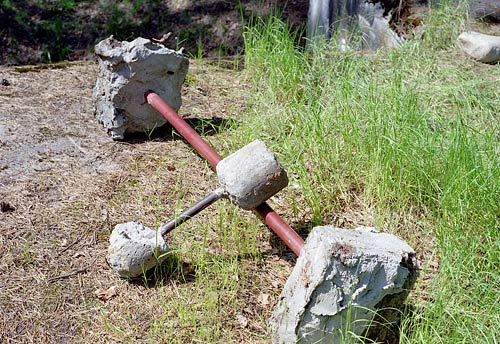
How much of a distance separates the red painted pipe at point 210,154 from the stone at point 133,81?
94mm

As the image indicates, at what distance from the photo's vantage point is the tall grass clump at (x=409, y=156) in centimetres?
285

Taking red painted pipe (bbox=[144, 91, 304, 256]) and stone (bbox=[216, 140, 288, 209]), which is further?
stone (bbox=[216, 140, 288, 209])

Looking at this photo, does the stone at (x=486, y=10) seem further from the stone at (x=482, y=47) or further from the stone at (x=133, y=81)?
the stone at (x=133, y=81)

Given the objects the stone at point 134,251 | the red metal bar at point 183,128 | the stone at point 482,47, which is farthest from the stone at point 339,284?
the stone at point 482,47

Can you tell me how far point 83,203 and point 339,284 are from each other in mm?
1673

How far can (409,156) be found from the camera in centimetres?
341

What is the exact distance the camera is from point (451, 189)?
10.6 feet

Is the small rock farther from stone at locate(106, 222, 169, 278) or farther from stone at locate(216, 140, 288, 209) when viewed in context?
stone at locate(216, 140, 288, 209)

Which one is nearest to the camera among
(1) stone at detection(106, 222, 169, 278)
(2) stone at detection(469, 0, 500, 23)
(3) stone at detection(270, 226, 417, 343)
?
(3) stone at detection(270, 226, 417, 343)

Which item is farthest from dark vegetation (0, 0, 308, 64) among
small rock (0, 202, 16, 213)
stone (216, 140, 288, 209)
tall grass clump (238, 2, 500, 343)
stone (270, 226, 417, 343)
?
stone (270, 226, 417, 343)

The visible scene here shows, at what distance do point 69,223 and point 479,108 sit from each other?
2623 millimetres

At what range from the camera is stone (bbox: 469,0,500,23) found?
5.74 metres

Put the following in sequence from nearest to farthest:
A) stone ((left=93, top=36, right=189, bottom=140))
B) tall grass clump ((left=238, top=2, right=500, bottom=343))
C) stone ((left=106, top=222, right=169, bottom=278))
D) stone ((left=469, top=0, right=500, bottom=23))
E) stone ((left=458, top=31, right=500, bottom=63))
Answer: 1. tall grass clump ((left=238, top=2, right=500, bottom=343))
2. stone ((left=106, top=222, right=169, bottom=278))
3. stone ((left=93, top=36, right=189, bottom=140))
4. stone ((left=458, top=31, right=500, bottom=63))
5. stone ((left=469, top=0, right=500, bottom=23))

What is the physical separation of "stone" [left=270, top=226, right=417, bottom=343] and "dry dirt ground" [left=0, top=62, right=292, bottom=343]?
1.28 feet
